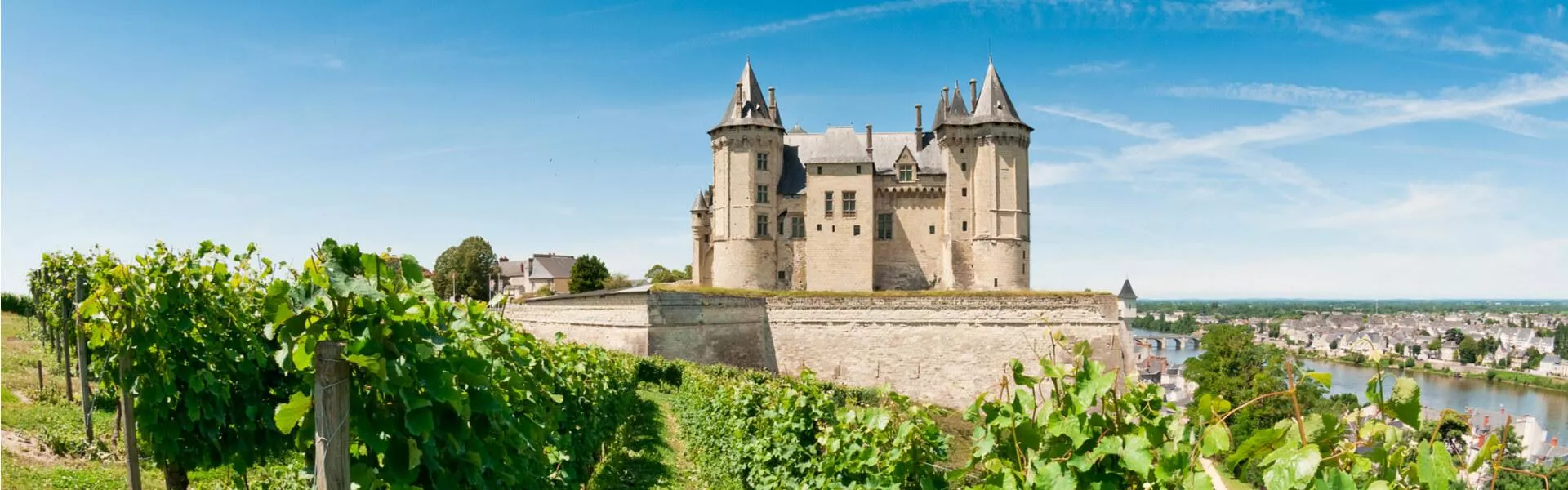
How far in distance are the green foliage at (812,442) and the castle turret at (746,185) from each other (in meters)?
21.7

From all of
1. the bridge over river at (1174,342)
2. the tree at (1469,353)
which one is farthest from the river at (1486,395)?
the bridge over river at (1174,342)

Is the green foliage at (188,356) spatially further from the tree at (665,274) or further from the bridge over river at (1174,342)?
the bridge over river at (1174,342)

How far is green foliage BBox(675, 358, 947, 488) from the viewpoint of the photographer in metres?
4.76

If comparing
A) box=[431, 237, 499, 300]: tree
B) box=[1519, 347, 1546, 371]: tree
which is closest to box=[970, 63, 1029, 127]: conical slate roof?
box=[431, 237, 499, 300]: tree

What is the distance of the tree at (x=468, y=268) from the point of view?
58406 millimetres

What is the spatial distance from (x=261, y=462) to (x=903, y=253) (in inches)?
1290

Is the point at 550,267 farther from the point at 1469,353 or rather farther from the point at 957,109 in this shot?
the point at 1469,353

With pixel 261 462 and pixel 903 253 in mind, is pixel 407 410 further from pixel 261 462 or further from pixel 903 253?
pixel 903 253

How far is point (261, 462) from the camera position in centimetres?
782

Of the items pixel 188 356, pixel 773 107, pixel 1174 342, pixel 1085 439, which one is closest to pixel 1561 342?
pixel 1174 342

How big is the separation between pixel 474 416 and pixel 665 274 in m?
62.0

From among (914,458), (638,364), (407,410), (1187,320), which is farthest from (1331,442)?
(1187,320)

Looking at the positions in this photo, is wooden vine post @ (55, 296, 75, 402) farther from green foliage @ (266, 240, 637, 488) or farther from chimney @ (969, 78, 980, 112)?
chimney @ (969, 78, 980, 112)

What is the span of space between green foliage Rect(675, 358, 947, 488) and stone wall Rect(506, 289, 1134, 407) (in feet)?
60.6
